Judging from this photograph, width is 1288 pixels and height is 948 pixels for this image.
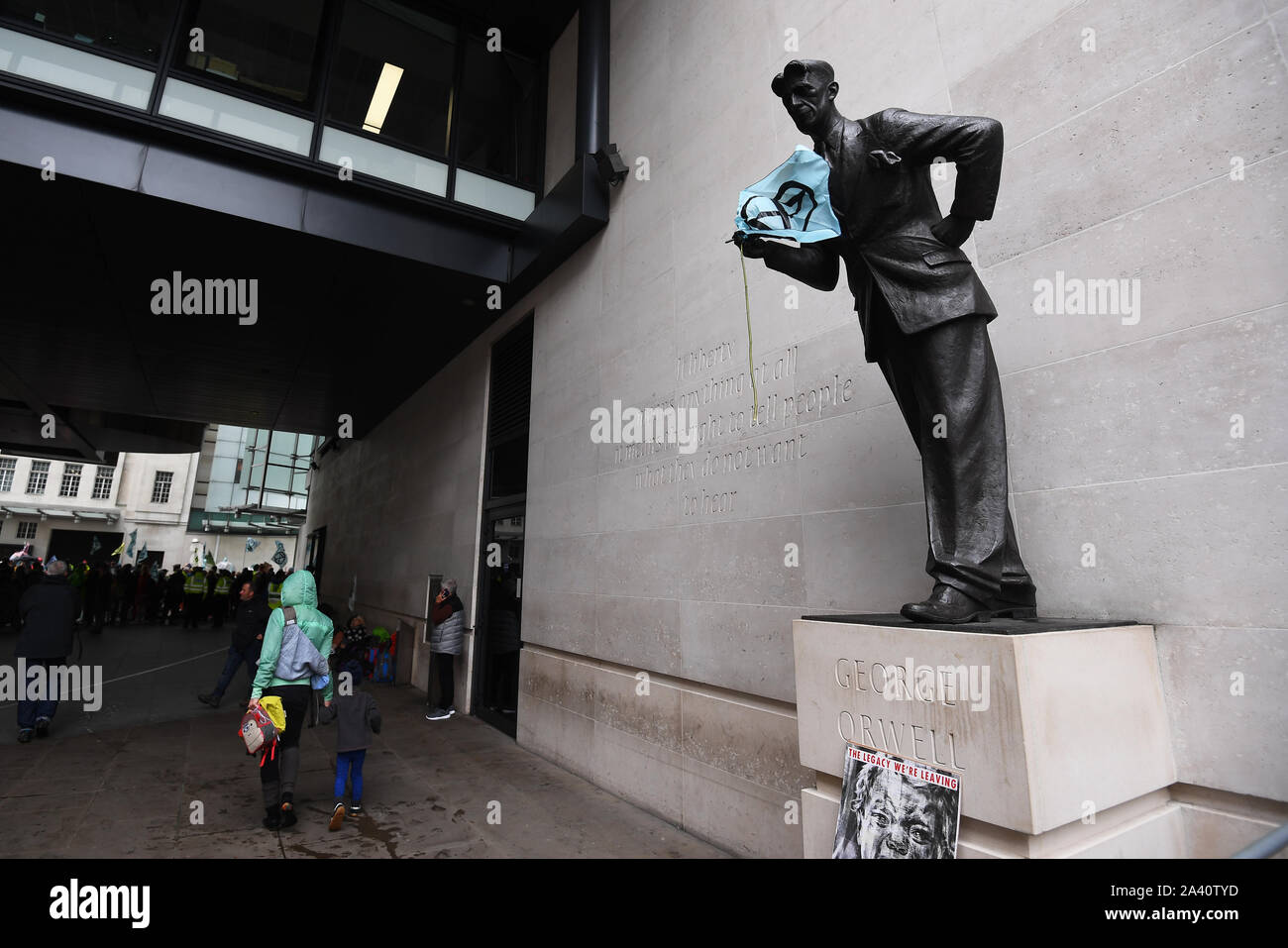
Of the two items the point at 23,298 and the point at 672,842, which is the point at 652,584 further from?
the point at 23,298

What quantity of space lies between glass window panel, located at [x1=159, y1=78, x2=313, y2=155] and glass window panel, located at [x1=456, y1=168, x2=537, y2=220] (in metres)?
1.91

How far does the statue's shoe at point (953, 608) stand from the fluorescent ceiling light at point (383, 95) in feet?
31.3

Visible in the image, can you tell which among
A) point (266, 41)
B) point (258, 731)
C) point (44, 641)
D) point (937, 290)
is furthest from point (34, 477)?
point (937, 290)

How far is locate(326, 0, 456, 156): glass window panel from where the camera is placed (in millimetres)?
8656

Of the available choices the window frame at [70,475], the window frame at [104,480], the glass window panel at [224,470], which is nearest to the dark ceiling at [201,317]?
the glass window panel at [224,470]

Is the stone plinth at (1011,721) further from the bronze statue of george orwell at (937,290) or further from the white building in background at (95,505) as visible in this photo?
the white building in background at (95,505)

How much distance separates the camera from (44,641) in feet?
22.8

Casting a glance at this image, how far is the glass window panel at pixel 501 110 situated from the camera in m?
9.31

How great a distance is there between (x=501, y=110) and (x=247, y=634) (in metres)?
8.79

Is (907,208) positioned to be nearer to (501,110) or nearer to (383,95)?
(501,110)

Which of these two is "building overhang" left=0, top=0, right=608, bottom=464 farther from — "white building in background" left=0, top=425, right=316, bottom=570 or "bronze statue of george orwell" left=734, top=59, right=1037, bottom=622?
"white building in background" left=0, top=425, right=316, bottom=570
